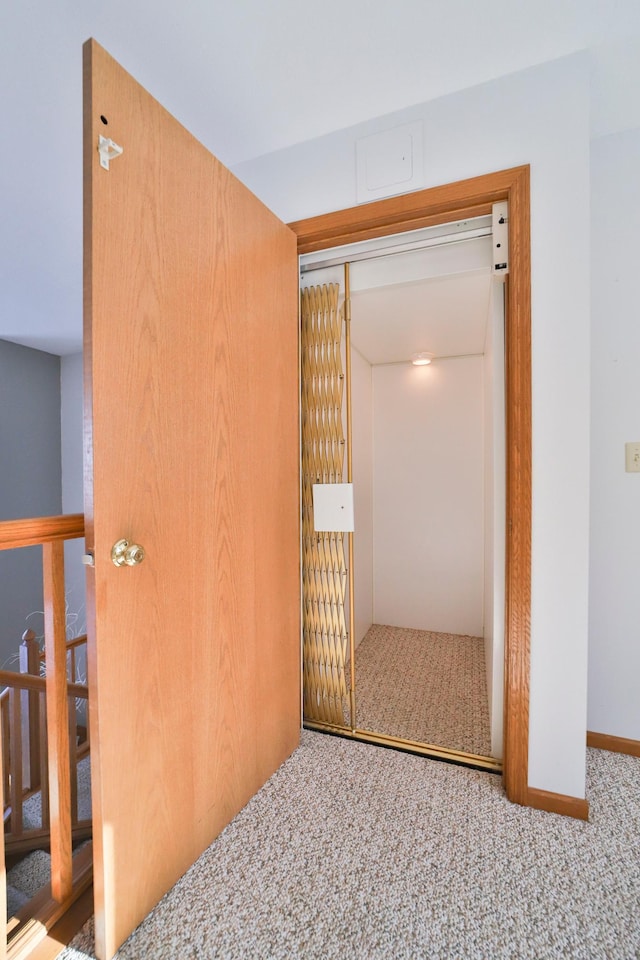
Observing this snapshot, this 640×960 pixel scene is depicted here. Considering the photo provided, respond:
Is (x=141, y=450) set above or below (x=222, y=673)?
above

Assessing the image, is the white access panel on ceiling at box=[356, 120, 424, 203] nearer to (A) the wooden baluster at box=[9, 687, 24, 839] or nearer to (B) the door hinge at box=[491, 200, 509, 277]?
(B) the door hinge at box=[491, 200, 509, 277]

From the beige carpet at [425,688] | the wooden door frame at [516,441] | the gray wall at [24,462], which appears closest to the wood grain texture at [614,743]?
the beige carpet at [425,688]

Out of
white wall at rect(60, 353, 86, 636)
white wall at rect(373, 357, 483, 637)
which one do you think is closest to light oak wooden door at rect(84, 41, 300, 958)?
white wall at rect(373, 357, 483, 637)

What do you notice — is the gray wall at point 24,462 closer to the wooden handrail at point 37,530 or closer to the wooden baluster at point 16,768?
the wooden baluster at point 16,768

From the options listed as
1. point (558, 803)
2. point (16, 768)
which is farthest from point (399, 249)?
point (16, 768)

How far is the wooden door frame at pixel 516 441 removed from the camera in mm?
1296

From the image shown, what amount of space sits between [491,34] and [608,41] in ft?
1.15

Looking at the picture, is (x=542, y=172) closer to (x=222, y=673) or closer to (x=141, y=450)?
(x=141, y=450)

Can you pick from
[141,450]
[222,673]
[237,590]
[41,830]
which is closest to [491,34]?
[141,450]

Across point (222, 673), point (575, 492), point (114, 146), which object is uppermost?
point (114, 146)

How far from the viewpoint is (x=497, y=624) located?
4.92ft

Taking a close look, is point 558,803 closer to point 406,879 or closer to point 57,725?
point 406,879

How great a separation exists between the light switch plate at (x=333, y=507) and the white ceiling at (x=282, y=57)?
1317 mm

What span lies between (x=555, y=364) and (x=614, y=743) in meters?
1.46
